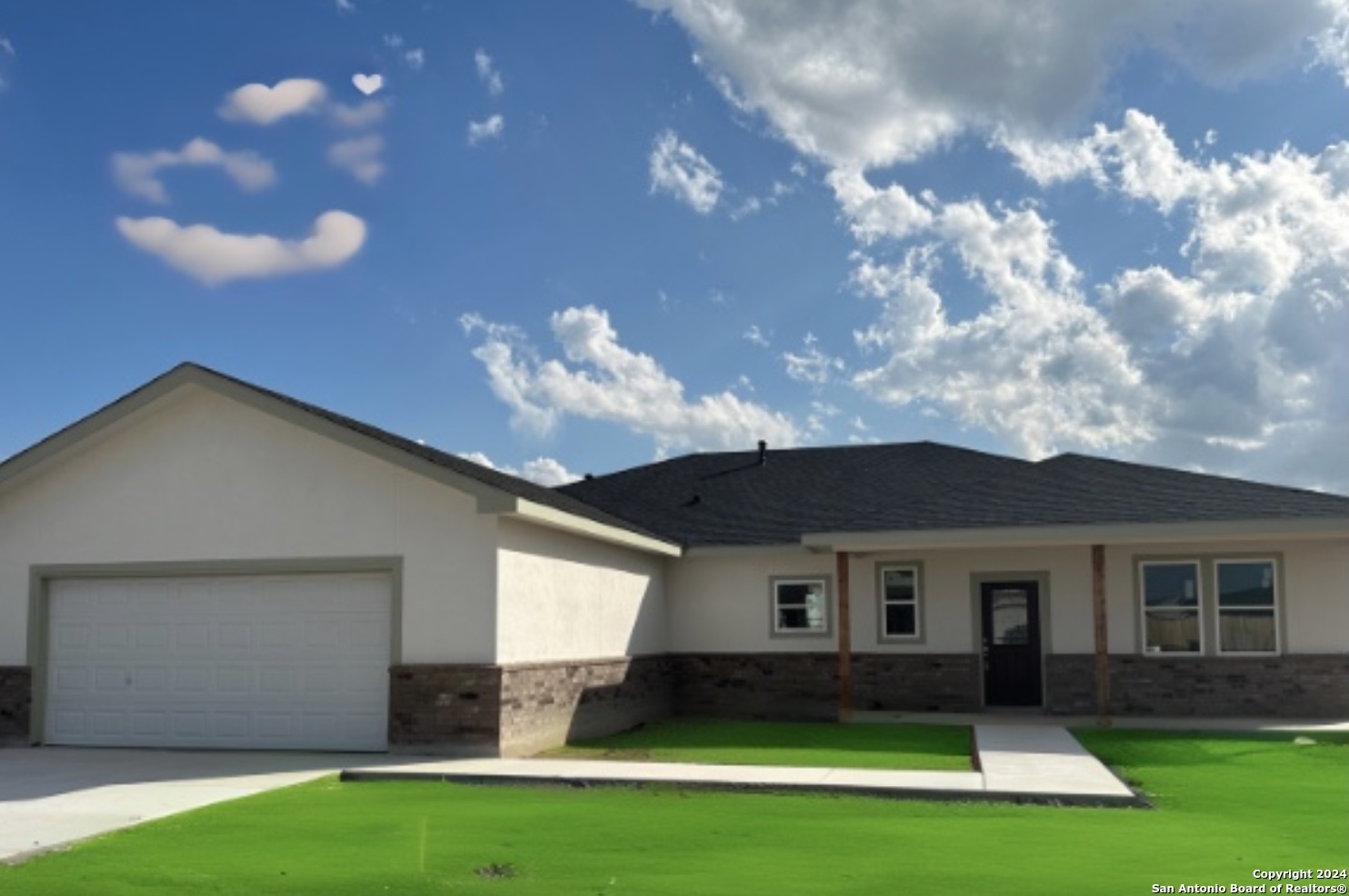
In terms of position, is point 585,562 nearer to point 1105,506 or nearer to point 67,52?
point 1105,506

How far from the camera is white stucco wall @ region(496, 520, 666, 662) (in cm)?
1538

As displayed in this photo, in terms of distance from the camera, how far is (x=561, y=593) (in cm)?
1708

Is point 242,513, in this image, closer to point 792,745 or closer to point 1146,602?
point 792,745

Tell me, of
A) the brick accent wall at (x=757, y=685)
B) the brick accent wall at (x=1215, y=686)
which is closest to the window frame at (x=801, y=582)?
the brick accent wall at (x=757, y=685)

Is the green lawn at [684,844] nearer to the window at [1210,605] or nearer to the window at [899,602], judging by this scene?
the window at [1210,605]

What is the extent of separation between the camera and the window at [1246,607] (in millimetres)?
19406

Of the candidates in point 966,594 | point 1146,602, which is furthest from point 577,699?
point 1146,602

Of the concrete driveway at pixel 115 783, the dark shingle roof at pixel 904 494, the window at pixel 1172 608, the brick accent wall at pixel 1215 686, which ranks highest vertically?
the dark shingle roof at pixel 904 494

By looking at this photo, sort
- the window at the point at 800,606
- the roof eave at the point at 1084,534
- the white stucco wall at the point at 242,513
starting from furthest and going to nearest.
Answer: the window at the point at 800,606 < the roof eave at the point at 1084,534 < the white stucco wall at the point at 242,513

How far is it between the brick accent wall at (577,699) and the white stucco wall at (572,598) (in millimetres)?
185

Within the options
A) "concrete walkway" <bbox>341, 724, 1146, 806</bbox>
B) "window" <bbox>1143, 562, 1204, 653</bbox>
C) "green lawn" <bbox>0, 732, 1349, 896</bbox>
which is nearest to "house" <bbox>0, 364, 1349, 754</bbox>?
"window" <bbox>1143, 562, 1204, 653</bbox>

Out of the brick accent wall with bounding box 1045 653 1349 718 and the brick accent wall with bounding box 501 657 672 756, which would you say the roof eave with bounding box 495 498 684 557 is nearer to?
the brick accent wall with bounding box 501 657 672 756

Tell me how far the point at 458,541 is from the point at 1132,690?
10925 mm

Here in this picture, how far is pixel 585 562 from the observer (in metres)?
18.1
